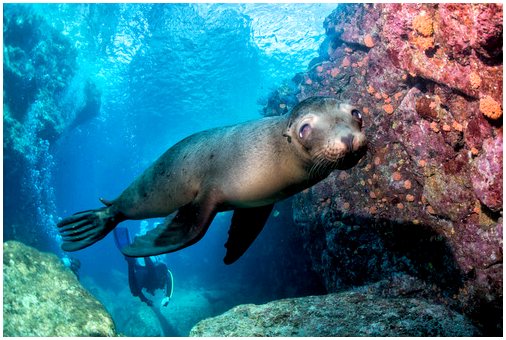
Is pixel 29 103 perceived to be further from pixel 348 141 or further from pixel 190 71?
pixel 348 141

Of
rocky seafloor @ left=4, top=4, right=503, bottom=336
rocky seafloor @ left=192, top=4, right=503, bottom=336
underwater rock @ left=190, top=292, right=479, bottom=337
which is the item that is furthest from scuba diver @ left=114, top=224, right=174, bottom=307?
underwater rock @ left=190, top=292, right=479, bottom=337

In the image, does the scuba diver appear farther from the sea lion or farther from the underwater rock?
the underwater rock

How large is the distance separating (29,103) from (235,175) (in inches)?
A: 591

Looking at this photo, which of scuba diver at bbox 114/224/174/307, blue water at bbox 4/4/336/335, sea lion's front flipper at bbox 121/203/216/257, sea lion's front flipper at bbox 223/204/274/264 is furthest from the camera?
blue water at bbox 4/4/336/335

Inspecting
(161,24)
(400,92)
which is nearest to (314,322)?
(400,92)

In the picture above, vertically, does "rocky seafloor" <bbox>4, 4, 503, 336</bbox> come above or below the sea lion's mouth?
below

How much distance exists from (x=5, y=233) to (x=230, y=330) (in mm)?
11507

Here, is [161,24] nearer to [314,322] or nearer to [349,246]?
[349,246]

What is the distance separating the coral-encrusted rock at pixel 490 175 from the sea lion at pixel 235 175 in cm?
157

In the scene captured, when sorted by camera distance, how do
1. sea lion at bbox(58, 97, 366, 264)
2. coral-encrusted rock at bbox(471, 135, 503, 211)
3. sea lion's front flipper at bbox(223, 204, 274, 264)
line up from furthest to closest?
sea lion's front flipper at bbox(223, 204, 274, 264) < coral-encrusted rock at bbox(471, 135, 503, 211) < sea lion at bbox(58, 97, 366, 264)

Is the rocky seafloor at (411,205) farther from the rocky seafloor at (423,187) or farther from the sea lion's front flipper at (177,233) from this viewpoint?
the sea lion's front flipper at (177,233)

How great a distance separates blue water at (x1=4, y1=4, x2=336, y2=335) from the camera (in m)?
14.8

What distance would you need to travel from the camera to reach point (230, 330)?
3.24m

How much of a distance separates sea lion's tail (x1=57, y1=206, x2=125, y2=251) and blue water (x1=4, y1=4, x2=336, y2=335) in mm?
6831
